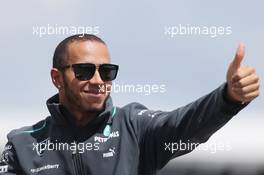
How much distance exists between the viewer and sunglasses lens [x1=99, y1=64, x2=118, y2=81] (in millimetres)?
3217

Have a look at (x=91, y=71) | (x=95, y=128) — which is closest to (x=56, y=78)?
(x=91, y=71)

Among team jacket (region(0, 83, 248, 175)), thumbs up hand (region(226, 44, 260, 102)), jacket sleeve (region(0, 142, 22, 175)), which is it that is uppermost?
thumbs up hand (region(226, 44, 260, 102))

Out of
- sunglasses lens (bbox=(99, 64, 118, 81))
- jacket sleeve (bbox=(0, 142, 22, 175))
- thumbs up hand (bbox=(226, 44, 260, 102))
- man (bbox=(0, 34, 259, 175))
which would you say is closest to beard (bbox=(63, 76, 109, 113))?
man (bbox=(0, 34, 259, 175))

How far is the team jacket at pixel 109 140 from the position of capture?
2.90 meters

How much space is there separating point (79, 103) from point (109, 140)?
210mm

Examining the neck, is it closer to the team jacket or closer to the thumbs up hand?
the team jacket

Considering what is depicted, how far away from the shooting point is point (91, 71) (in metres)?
3.21

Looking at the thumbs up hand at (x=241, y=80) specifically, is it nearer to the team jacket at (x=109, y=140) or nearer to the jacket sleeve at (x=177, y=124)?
the jacket sleeve at (x=177, y=124)

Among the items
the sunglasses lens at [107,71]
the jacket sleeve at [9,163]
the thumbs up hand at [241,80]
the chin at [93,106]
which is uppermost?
the thumbs up hand at [241,80]

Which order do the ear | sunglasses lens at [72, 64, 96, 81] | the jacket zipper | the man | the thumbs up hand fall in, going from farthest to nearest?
the ear, sunglasses lens at [72, 64, 96, 81], the jacket zipper, the man, the thumbs up hand

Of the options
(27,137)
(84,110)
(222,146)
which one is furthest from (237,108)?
(222,146)

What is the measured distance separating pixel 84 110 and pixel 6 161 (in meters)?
0.38

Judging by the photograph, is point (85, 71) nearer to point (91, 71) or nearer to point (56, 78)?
point (91, 71)

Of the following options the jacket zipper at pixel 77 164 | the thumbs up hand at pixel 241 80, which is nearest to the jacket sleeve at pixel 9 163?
the jacket zipper at pixel 77 164
